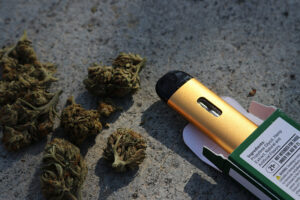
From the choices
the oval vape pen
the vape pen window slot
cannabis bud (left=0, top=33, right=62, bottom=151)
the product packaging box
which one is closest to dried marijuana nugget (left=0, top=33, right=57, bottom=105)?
cannabis bud (left=0, top=33, right=62, bottom=151)

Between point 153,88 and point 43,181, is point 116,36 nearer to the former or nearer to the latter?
point 153,88

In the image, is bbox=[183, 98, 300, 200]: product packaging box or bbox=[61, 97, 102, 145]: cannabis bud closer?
bbox=[183, 98, 300, 200]: product packaging box

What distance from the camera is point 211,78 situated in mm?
2203

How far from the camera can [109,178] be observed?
193 centimetres

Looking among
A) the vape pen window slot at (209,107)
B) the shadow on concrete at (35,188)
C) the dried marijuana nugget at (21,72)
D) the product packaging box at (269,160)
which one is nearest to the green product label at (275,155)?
the product packaging box at (269,160)

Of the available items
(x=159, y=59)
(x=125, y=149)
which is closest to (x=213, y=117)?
(x=125, y=149)

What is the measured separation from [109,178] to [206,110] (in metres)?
0.55

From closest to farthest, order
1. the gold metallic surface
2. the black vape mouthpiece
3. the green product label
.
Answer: the green product label
the gold metallic surface
the black vape mouthpiece

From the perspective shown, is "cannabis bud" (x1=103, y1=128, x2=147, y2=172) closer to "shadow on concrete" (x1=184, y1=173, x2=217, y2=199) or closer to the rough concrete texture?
the rough concrete texture

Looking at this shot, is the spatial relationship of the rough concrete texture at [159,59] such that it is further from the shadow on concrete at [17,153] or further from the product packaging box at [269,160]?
the product packaging box at [269,160]

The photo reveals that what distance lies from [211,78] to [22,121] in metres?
0.98

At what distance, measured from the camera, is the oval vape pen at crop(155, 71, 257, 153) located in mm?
1847

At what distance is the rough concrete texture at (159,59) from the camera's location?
76.0 inches

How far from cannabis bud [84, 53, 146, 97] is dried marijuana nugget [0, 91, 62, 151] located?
0.27m
